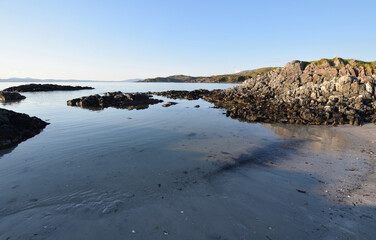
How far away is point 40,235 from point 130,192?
11.9 feet

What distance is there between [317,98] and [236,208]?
38940 mm

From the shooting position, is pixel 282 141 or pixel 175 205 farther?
pixel 282 141

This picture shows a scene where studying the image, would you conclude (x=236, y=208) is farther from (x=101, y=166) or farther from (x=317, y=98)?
(x=317, y=98)

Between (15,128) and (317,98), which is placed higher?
(317,98)

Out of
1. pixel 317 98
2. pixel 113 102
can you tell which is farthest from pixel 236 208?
pixel 113 102

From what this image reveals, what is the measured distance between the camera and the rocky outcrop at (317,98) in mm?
26312

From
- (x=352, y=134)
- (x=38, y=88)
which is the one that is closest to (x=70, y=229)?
(x=352, y=134)

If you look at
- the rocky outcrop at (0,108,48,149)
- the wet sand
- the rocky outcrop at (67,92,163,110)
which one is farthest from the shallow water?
the rocky outcrop at (67,92,163,110)

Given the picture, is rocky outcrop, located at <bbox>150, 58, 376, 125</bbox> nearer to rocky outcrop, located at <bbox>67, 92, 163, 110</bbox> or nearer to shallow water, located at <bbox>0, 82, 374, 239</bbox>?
shallow water, located at <bbox>0, 82, 374, 239</bbox>

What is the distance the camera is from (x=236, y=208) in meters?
7.87

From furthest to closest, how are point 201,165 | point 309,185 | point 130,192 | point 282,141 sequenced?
point 282,141 → point 201,165 → point 309,185 → point 130,192

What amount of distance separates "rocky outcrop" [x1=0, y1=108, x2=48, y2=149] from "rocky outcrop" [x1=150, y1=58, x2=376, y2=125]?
92.4 feet

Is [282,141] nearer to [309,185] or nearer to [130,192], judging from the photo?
[309,185]

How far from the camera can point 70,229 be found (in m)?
6.66
